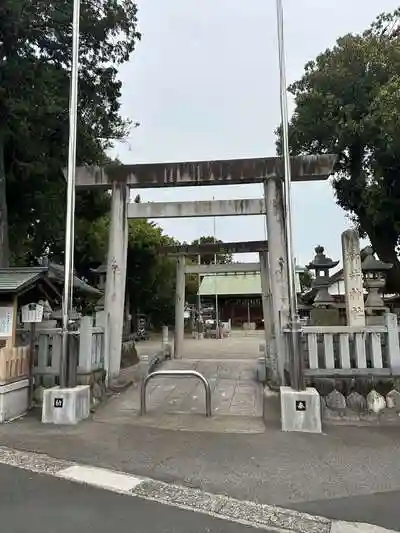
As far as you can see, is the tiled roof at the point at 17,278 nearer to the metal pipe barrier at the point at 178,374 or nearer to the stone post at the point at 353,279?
the metal pipe barrier at the point at 178,374

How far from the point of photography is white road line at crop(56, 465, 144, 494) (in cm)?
466

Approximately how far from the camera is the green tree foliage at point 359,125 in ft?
46.1

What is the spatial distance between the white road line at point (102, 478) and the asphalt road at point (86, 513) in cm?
13

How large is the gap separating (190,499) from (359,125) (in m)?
12.7

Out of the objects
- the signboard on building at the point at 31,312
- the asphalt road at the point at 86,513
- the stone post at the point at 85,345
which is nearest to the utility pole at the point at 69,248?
the signboard on building at the point at 31,312

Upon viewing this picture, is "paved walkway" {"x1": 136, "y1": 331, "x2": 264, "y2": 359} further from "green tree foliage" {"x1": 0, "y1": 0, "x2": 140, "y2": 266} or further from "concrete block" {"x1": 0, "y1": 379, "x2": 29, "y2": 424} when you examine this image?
"concrete block" {"x1": 0, "y1": 379, "x2": 29, "y2": 424}

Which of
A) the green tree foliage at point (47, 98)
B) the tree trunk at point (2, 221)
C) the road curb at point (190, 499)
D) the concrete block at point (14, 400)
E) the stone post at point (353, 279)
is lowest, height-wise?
the road curb at point (190, 499)

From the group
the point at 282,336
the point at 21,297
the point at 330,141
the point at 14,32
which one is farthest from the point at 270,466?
the point at 330,141

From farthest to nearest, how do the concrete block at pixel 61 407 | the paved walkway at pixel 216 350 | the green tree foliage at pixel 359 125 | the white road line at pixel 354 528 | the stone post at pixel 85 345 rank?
the paved walkway at pixel 216 350
the green tree foliage at pixel 359 125
the stone post at pixel 85 345
the concrete block at pixel 61 407
the white road line at pixel 354 528

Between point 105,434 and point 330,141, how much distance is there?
12448 millimetres

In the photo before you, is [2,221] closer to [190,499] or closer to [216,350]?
[190,499]

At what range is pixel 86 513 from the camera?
13.1 ft

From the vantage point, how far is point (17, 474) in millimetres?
5020

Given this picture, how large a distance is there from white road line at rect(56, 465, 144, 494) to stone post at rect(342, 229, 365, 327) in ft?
17.8
